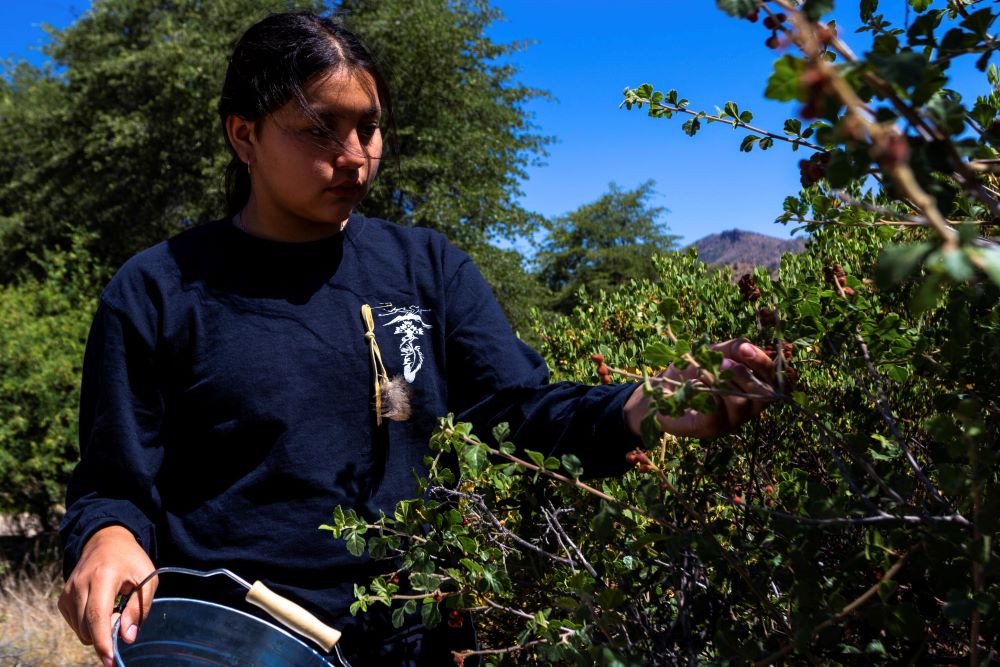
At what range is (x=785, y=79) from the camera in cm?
61

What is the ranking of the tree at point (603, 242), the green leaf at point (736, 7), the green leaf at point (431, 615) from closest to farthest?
the green leaf at point (736, 7) < the green leaf at point (431, 615) < the tree at point (603, 242)

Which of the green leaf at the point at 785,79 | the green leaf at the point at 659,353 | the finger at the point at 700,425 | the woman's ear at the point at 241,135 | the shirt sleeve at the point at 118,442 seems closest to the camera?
the green leaf at the point at 785,79

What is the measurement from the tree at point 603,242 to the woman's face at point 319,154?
2552cm

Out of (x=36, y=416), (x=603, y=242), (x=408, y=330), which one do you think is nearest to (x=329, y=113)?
(x=408, y=330)

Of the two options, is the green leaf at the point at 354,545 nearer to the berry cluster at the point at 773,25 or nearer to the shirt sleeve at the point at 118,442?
the shirt sleeve at the point at 118,442

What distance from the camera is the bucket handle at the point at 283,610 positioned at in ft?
4.79

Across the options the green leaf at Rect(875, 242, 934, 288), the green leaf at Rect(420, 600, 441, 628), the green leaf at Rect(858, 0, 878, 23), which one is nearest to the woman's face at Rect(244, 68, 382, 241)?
the green leaf at Rect(420, 600, 441, 628)

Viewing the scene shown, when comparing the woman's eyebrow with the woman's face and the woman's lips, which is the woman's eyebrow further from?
the woman's lips

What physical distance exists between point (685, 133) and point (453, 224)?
14400 mm

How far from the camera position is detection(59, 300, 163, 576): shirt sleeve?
1.64 m

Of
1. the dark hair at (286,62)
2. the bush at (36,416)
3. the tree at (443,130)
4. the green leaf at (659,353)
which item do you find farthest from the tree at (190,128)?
the green leaf at (659,353)

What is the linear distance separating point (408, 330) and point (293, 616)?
2.01ft

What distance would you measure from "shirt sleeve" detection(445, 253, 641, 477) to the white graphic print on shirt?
0.26ft

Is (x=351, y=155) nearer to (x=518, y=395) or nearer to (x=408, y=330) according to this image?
(x=408, y=330)
